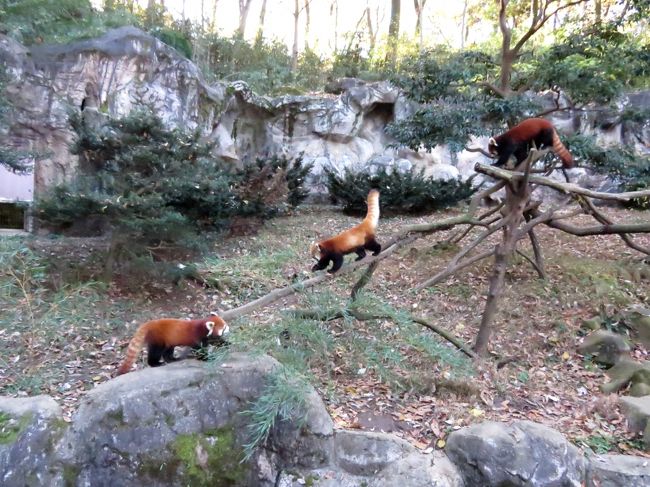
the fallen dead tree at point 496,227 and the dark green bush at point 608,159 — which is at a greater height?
the dark green bush at point 608,159

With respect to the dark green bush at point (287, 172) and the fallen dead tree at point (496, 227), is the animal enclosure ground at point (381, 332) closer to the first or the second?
the fallen dead tree at point (496, 227)

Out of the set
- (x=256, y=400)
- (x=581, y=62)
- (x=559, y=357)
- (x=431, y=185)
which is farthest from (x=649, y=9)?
(x=256, y=400)

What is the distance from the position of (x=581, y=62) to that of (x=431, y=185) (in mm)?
5498

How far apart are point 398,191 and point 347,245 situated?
26.3ft

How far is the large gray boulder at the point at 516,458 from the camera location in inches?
164

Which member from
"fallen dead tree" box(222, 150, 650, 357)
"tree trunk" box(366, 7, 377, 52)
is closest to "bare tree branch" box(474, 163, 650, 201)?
"fallen dead tree" box(222, 150, 650, 357)

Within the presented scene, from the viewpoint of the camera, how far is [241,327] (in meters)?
4.70

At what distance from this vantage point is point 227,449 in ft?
14.0

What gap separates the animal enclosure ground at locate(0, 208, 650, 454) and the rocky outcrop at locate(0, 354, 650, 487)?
379 mm

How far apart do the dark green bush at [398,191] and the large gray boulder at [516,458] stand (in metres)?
8.63

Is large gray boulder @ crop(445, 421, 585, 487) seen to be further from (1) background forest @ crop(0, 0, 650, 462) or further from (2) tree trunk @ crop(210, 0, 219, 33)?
(2) tree trunk @ crop(210, 0, 219, 33)

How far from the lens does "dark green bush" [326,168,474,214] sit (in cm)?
1265

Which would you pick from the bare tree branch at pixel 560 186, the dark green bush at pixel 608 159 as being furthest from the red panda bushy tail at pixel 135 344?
the dark green bush at pixel 608 159

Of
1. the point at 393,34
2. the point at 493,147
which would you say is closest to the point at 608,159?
the point at 493,147
